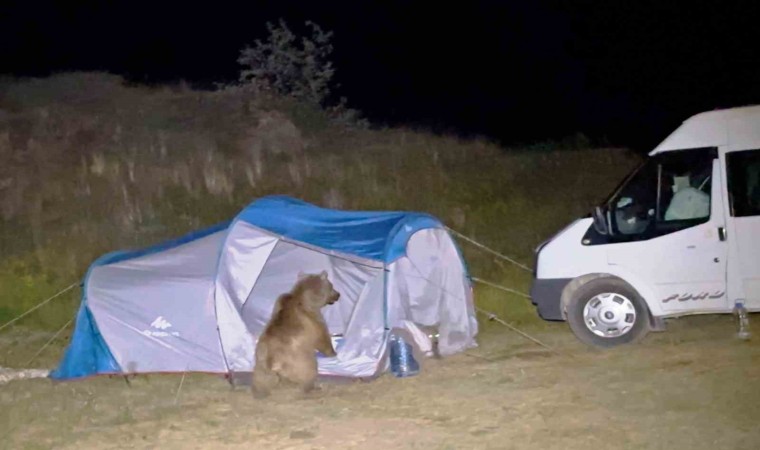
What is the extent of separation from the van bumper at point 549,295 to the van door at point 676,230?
58cm

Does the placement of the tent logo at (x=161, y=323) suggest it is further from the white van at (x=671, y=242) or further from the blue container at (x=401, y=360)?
the white van at (x=671, y=242)

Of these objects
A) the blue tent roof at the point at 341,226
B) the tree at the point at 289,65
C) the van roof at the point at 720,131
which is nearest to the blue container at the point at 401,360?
the blue tent roof at the point at 341,226

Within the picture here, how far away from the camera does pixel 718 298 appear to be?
9883 mm

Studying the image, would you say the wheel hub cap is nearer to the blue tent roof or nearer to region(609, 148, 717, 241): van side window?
region(609, 148, 717, 241): van side window

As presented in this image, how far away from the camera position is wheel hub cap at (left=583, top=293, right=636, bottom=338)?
33.4 ft

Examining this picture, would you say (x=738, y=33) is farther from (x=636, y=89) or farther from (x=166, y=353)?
(x=166, y=353)

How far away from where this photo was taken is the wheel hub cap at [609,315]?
10.2m

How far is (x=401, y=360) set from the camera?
9734mm

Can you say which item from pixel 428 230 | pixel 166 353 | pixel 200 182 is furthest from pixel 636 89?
pixel 166 353

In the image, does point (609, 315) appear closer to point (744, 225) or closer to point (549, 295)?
point (549, 295)

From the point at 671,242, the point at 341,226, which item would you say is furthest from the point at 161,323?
the point at 671,242

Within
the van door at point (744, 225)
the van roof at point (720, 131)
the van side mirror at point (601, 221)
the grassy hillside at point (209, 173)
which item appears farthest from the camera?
the grassy hillside at point (209, 173)

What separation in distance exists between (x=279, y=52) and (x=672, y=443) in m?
18.0

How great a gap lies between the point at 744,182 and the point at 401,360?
3616 mm
